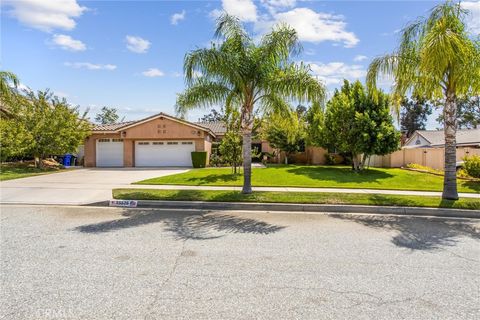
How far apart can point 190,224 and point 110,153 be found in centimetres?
2131

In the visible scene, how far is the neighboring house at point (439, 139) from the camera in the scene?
2696 cm

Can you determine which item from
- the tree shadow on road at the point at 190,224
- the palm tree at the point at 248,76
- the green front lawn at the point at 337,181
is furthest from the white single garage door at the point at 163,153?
the tree shadow on road at the point at 190,224

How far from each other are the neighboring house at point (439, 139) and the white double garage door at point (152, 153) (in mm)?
20640

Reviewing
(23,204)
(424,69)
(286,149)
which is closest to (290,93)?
(424,69)

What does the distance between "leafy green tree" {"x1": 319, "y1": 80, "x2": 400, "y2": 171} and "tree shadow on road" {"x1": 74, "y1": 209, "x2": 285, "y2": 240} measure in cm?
1260

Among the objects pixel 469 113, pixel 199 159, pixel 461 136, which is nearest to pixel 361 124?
pixel 199 159

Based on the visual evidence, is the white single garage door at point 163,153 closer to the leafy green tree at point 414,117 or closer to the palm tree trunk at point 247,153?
the palm tree trunk at point 247,153

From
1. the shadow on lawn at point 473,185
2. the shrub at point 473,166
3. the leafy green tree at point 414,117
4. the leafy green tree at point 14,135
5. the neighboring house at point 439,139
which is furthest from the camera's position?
the leafy green tree at point 414,117

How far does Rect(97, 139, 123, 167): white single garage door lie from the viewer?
86.1 feet

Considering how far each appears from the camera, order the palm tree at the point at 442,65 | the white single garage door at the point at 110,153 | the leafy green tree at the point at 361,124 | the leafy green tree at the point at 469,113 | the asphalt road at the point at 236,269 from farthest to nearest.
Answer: the leafy green tree at the point at 469,113 → the white single garage door at the point at 110,153 → the leafy green tree at the point at 361,124 → the palm tree at the point at 442,65 → the asphalt road at the point at 236,269

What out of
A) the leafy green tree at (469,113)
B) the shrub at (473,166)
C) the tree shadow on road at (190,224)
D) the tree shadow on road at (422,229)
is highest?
the leafy green tree at (469,113)

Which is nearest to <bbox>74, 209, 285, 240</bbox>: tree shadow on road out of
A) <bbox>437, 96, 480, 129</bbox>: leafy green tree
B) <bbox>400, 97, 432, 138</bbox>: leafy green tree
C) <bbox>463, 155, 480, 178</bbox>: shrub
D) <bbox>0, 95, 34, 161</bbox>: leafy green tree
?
<bbox>463, 155, 480, 178</bbox>: shrub

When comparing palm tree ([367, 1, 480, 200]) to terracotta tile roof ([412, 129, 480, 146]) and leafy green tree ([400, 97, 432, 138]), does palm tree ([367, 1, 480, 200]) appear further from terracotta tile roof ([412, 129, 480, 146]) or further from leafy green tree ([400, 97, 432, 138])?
leafy green tree ([400, 97, 432, 138])

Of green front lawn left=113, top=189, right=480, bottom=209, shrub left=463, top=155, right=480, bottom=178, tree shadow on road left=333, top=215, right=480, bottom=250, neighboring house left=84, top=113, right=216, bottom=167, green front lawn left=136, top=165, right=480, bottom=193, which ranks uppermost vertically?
neighboring house left=84, top=113, right=216, bottom=167
